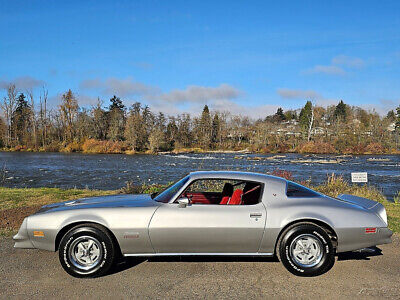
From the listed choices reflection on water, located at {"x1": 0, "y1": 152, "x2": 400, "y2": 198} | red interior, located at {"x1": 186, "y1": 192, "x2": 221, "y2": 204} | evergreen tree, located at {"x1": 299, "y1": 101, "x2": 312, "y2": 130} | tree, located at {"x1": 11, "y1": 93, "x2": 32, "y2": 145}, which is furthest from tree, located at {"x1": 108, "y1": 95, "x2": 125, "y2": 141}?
red interior, located at {"x1": 186, "y1": 192, "x2": 221, "y2": 204}

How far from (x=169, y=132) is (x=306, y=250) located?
245 feet

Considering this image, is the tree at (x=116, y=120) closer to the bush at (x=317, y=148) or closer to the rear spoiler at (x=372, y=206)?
the bush at (x=317, y=148)

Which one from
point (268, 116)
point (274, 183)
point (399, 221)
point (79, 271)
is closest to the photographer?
point (79, 271)

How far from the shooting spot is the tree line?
6178cm

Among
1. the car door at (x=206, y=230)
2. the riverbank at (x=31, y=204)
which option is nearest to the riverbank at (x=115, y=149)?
the riverbank at (x=31, y=204)

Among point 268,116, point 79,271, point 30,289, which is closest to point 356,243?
point 79,271

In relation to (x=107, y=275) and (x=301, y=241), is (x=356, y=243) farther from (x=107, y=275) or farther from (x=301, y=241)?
(x=107, y=275)

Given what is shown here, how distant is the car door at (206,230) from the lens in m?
4.14

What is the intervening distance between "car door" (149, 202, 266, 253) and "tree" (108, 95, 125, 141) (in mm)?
63967

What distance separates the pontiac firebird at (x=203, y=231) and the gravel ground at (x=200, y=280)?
0.73ft

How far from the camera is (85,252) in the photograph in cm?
412

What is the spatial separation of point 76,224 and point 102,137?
7088cm

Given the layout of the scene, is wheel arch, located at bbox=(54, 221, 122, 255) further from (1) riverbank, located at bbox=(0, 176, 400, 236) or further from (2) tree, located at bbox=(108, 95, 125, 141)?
(2) tree, located at bbox=(108, 95, 125, 141)

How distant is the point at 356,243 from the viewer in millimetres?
4293
